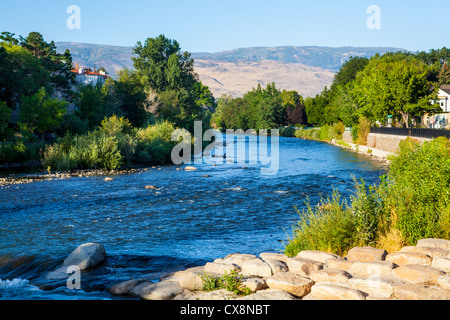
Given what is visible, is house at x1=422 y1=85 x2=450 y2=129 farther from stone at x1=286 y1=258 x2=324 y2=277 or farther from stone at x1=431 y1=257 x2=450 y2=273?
stone at x1=286 y1=258 x2=324 y2=277

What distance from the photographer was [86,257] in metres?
10.9

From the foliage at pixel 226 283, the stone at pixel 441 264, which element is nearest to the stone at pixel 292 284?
the foliage at pixel 226 283

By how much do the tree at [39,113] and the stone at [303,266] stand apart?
34458 mm

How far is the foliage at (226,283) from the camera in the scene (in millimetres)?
7810

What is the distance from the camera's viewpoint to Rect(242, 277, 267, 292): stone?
309 inches

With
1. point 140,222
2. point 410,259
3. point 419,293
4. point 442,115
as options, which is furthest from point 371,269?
point 442,115

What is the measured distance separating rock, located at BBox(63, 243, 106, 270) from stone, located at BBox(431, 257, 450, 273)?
787cm

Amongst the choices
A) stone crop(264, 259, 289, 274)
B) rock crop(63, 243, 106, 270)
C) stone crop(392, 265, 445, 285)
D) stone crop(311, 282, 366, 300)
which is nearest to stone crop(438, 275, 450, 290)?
stone crop(392, 265, 445, 285)

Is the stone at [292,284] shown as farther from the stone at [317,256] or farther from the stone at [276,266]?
the stone at [317,256]

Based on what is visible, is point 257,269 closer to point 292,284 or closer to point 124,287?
point 292,284

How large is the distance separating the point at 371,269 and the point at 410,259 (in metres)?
0.94
